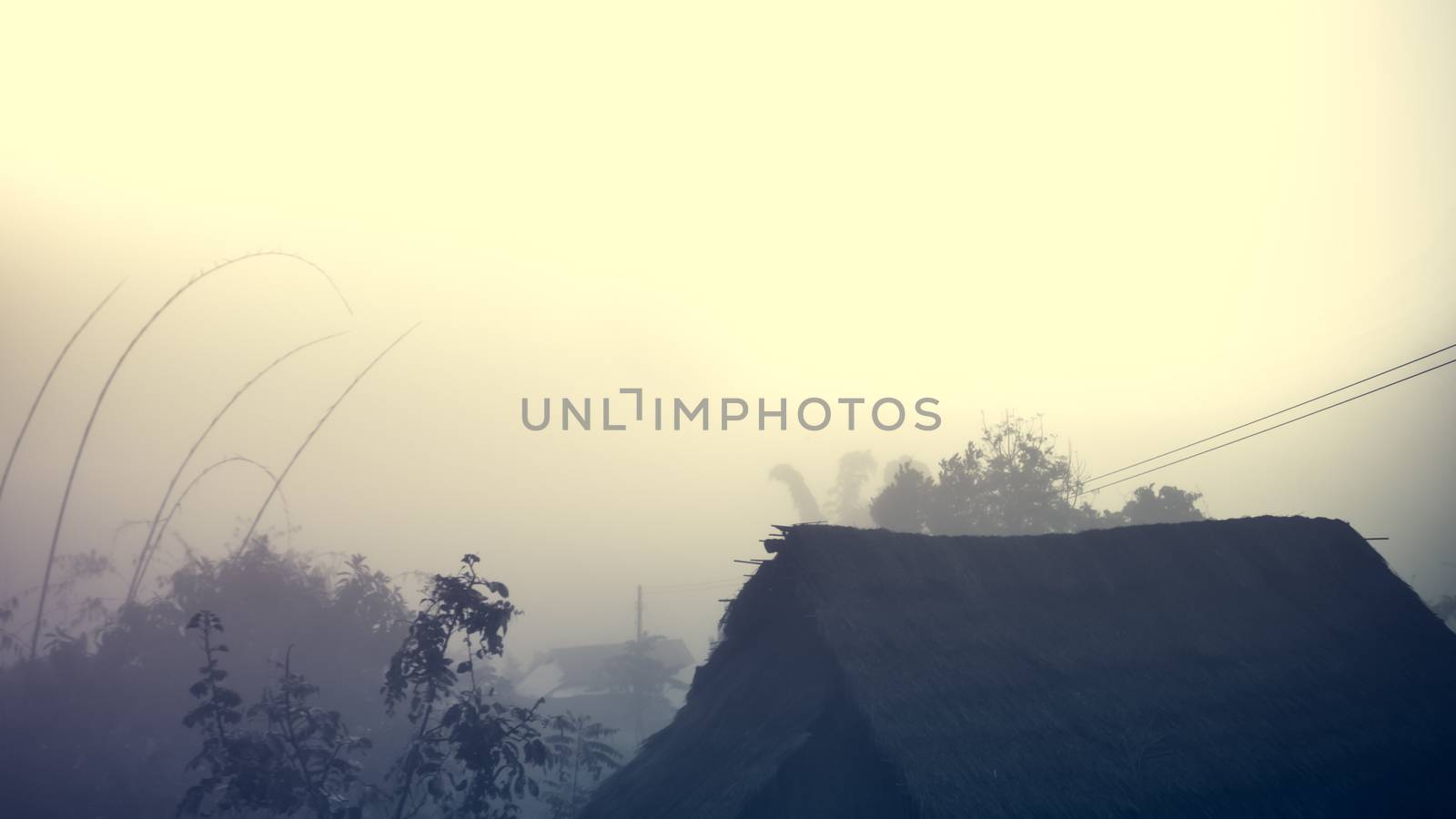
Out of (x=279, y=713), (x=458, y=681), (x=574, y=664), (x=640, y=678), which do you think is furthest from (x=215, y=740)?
(x=574, y=664)

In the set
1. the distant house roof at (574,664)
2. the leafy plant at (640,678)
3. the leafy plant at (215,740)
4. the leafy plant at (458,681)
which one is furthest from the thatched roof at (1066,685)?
the distant house roof at (574,664)

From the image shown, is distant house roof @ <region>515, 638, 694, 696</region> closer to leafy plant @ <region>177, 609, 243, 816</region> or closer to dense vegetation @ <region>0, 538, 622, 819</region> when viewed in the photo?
dense vegetation @ <region>0, 538, 622, 819</region>

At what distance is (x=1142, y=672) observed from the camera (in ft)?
36.6

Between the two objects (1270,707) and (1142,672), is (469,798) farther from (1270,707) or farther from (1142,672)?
(1270,707)

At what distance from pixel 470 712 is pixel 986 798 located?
6.85 metres

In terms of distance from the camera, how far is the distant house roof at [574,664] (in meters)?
53.4

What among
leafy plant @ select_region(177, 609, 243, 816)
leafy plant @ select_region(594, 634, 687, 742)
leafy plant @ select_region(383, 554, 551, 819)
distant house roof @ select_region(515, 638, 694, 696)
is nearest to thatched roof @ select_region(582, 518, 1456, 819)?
leafy plant @ select_region(383, 554, 551, 819)

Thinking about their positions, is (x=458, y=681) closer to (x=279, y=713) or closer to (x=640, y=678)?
(x=279, y=713)

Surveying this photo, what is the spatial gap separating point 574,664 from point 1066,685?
174ft

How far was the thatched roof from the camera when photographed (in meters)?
9.15

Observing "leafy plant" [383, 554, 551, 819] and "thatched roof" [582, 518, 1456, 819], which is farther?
"leafy plant" [383, 554, 551, 819]

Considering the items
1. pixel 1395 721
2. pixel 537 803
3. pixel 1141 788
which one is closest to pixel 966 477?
pixel 537 803

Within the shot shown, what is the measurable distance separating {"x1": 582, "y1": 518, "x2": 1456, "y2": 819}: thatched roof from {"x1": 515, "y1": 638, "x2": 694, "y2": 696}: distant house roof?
4307cm

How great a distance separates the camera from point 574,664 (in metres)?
58.2
